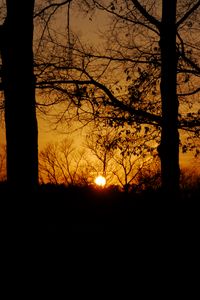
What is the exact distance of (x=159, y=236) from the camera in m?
9.70

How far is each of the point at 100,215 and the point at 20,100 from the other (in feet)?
16.3

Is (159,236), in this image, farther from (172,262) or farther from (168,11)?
(168,11)

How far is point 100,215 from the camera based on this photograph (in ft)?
38.4

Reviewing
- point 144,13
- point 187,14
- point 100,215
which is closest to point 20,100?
point 100,215

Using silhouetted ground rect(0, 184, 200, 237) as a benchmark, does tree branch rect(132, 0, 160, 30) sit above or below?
above

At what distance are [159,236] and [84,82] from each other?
19.7 ft

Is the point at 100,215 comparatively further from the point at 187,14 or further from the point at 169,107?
the point at 187,14

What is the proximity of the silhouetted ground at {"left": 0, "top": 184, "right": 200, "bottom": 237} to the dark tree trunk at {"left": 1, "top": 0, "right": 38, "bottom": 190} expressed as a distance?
37 cm

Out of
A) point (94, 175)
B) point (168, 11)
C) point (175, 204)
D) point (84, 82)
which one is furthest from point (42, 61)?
point (94, 175)

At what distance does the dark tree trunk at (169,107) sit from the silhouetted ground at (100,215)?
57 cm

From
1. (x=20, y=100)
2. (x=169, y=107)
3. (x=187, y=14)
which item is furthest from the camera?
(x=187, y=14)

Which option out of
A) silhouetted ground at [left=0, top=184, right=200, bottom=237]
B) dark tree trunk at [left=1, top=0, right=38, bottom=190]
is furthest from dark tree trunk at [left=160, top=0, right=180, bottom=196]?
dark tree trunk at [left=1, top=0, right=38, bottom=190]

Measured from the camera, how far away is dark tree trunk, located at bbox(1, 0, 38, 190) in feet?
24.3

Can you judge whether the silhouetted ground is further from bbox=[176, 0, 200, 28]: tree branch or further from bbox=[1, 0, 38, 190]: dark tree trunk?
bbox=[176, 0, 200, 28]: tree branch
